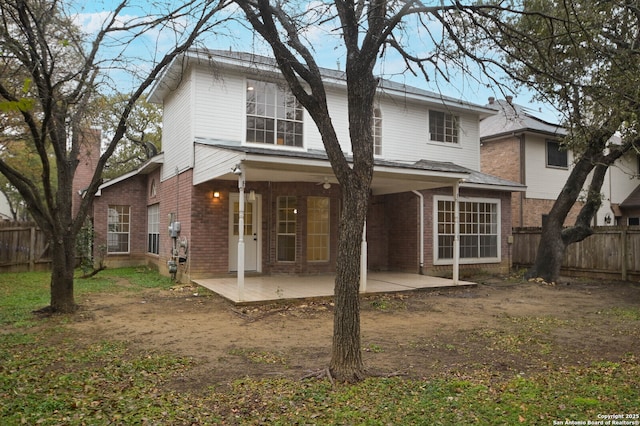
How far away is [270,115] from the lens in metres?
12.2

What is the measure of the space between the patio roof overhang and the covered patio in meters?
2.50

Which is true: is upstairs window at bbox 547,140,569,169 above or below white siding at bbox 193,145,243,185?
above

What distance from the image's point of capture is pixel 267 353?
563 cm

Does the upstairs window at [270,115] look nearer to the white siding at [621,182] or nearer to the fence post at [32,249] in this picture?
the fence post at [32,249]

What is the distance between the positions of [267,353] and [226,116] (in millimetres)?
7765

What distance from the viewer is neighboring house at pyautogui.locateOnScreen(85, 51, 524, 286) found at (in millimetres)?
11281

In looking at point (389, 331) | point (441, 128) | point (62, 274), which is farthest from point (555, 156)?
point (62, 274)

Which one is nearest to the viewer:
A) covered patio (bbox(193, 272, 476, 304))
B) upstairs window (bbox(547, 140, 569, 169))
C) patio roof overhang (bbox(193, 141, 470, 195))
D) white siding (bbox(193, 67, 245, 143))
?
patio roof overhang (bbox(193, 141, 470, 195))

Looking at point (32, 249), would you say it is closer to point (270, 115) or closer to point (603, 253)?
point (270, 115)

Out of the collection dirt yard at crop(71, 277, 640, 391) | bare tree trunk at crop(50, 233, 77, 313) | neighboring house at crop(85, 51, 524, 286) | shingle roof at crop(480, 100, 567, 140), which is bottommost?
dirt yard at crop(71, 277, 640, 391)

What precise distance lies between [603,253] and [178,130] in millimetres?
13434

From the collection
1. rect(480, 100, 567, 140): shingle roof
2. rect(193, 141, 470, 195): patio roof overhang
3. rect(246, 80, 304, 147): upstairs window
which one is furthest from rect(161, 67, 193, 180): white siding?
rect(480, 100, 567, 140): shingle roof

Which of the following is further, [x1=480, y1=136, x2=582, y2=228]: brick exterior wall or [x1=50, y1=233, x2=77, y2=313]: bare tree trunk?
[x1=480, y1=136, x2=582, y2=228]: brick exterior wall

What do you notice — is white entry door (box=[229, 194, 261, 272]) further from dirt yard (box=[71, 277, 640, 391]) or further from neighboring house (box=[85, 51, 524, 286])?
dirt yard (box=[71, 277, 640, 391])
